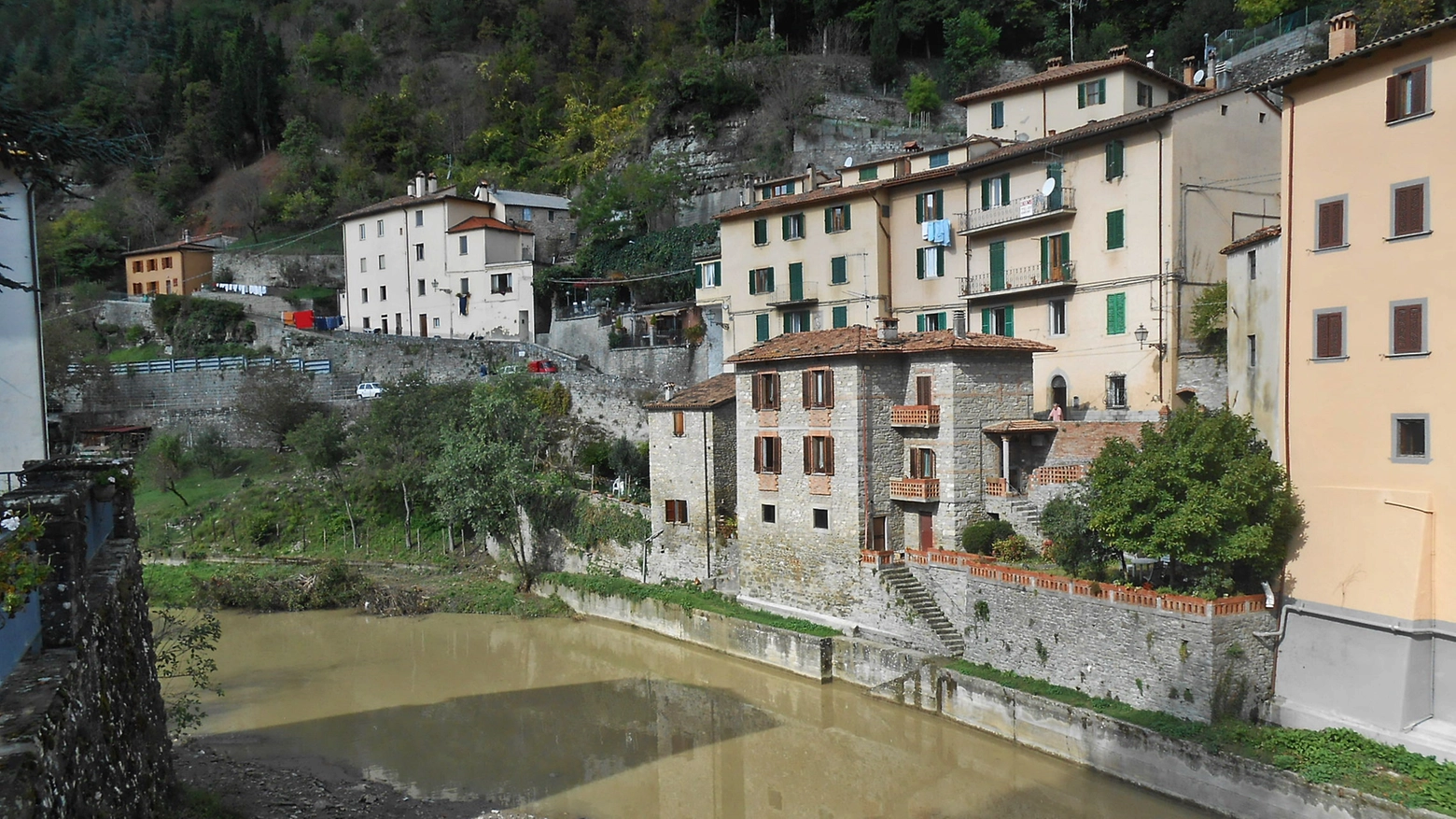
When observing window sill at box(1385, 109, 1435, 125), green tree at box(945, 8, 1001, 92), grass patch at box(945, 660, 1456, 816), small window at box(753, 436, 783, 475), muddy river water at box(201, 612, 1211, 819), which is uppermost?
green tree at box(945, 8, 1001, 92)

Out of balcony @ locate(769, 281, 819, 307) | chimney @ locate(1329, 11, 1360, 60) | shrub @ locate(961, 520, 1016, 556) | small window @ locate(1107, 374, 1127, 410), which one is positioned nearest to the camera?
chimney @ locate(1329, 11, 1360, 60)

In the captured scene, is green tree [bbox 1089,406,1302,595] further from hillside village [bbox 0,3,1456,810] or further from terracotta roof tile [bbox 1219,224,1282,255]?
terracotta roof tile [bbox 1219,224,1282,255]

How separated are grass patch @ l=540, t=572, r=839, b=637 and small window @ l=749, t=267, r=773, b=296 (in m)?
12.3

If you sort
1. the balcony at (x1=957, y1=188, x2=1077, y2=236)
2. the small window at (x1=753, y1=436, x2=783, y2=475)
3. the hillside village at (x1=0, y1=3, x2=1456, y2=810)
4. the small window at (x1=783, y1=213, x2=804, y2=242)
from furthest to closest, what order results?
the small window at (x1=783, y1=213, x2=804, y2=242)
the balcony at (x1=957, y1=188, x2=1077, y2=236)
the small window at (x1=753, y1=436, x2=783, y2=475)
the hillside village at (x1=0, y1=3, x2=1456, y2=810)

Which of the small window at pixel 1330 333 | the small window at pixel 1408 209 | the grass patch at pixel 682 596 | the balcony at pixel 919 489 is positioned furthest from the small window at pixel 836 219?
the small window at pixel 1408 209

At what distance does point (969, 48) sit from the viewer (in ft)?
165

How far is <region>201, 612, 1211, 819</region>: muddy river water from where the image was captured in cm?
1744

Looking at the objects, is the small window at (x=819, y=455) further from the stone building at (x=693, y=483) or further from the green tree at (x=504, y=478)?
the green tree at (x=504, y=478)

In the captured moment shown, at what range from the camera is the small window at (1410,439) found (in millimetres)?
15508

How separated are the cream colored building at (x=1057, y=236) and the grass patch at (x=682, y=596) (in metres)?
10.5

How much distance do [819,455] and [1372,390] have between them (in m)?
11.7

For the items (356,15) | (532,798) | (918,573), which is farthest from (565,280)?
(356,15)

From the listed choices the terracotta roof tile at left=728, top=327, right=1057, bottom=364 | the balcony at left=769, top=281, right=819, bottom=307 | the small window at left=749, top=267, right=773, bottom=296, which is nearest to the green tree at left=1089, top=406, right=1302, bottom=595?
the terracotta roof tile at left=728, top=327, right=1057, bottom=364

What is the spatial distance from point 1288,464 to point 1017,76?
37.1 meters
